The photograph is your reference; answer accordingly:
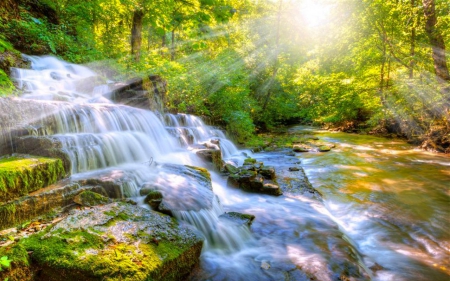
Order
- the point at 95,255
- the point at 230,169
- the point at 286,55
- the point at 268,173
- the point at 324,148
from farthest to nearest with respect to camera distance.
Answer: the point at 286,55
the point at 324,148
the point at 230,169
the point at 268,173
the point at 95,255

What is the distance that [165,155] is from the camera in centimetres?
750

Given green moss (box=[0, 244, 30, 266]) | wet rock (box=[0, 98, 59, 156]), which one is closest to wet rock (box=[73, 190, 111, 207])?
green moss (box=[0, 244, 30, 266])

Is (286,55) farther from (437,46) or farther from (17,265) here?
(17,265)

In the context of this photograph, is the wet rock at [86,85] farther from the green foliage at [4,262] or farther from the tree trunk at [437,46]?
the tree trunk at [437,46]

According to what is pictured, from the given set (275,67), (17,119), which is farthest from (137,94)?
(275,67)

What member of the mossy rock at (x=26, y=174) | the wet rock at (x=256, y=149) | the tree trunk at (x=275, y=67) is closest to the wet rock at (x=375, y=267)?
the mossy rock at (x=26, y=174)

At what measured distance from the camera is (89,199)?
11.8ft

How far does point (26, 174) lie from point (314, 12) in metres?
19.3

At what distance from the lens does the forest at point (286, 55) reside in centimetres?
1097

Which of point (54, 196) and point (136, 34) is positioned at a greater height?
point (136, 34)

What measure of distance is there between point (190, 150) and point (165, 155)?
961 millimetres

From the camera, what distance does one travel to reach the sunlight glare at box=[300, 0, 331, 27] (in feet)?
48.8

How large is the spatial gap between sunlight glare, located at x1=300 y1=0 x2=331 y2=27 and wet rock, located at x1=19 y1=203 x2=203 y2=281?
1569cm

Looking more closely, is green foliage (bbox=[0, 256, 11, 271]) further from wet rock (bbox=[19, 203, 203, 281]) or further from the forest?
the forest
